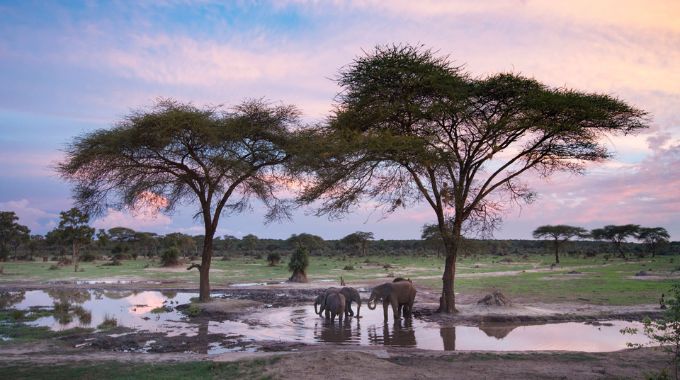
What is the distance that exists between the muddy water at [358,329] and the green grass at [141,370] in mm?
2918

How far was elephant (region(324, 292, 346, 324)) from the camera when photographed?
18.8 metres

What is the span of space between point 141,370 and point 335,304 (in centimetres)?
884

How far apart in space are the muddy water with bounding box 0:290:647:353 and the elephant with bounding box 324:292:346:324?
0.35 m

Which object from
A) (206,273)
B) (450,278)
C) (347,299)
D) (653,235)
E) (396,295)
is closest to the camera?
(396,295)

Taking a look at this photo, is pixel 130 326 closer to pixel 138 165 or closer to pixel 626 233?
pixel 138 165

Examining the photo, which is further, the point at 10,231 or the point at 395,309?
the point at 10,231

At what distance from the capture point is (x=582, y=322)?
19.8m

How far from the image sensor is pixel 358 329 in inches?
712

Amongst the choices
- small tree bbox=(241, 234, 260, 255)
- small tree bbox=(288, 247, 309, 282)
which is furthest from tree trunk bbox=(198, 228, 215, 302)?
small tree bbox=(241, 234, 260, 255)

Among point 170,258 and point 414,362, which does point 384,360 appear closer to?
point 414,362

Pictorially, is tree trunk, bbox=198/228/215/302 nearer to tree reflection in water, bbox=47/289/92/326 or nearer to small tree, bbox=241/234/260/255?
tree reflection in water, bbox=47/289/92/326

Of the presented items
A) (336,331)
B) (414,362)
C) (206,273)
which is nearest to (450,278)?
(336,331)

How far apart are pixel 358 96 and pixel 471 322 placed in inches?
375

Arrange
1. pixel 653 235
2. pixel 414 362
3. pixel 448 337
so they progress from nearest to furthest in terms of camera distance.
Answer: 1. pixel 414 362
2. pixel 448 337
3. pixel 653 235
